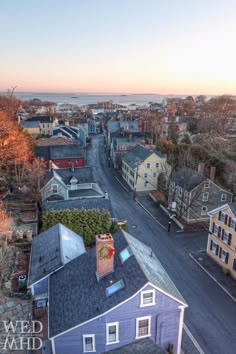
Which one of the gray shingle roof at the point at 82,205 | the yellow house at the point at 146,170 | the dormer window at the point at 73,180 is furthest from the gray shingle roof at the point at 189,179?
the dormer window at the point at 73,180

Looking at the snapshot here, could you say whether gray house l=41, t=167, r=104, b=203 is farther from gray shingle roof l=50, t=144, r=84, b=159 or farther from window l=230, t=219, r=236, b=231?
window l=230, t=219, r=236, b=231

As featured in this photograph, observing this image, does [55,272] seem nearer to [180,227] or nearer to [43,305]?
[43,305]

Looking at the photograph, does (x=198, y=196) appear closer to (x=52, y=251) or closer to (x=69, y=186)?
(x=69, y=186)

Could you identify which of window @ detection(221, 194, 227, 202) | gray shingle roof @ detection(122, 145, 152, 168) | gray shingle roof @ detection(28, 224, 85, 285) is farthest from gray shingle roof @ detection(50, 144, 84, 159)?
gray shingle roof @ detection(28, 224, 85, 285)

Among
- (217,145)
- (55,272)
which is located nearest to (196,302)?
(55,272)

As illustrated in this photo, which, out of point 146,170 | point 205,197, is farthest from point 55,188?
point 205,197

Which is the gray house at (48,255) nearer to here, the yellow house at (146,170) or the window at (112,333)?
the window at (112,333)
